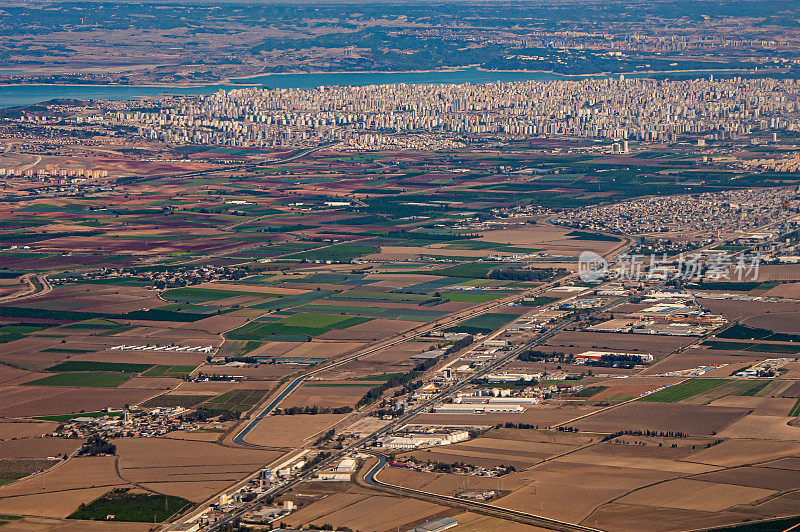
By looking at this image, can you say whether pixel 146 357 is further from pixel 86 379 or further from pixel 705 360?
pixel 705 360

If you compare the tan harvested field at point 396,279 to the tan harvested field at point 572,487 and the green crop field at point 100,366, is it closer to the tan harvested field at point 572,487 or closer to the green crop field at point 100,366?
the green crop field at point 100,366

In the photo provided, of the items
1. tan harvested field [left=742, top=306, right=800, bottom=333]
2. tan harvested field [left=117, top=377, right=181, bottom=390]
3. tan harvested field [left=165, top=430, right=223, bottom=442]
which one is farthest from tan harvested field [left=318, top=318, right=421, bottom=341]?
tan harvested field [left=165, top=430, right=223, bottom=442]

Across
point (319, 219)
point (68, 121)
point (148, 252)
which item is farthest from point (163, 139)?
point (148, 252)

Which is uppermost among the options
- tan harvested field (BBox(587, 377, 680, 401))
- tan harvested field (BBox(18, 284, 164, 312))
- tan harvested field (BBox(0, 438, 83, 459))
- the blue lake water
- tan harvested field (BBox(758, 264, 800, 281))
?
the blue lake water

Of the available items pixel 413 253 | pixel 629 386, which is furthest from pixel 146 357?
pixel 413 253

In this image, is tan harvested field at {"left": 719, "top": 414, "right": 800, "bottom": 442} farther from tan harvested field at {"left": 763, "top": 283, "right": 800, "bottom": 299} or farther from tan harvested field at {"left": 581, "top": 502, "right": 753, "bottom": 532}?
tan harvested field at {"left": 763, "top": 283, "right": 800, "bottom": 299}
